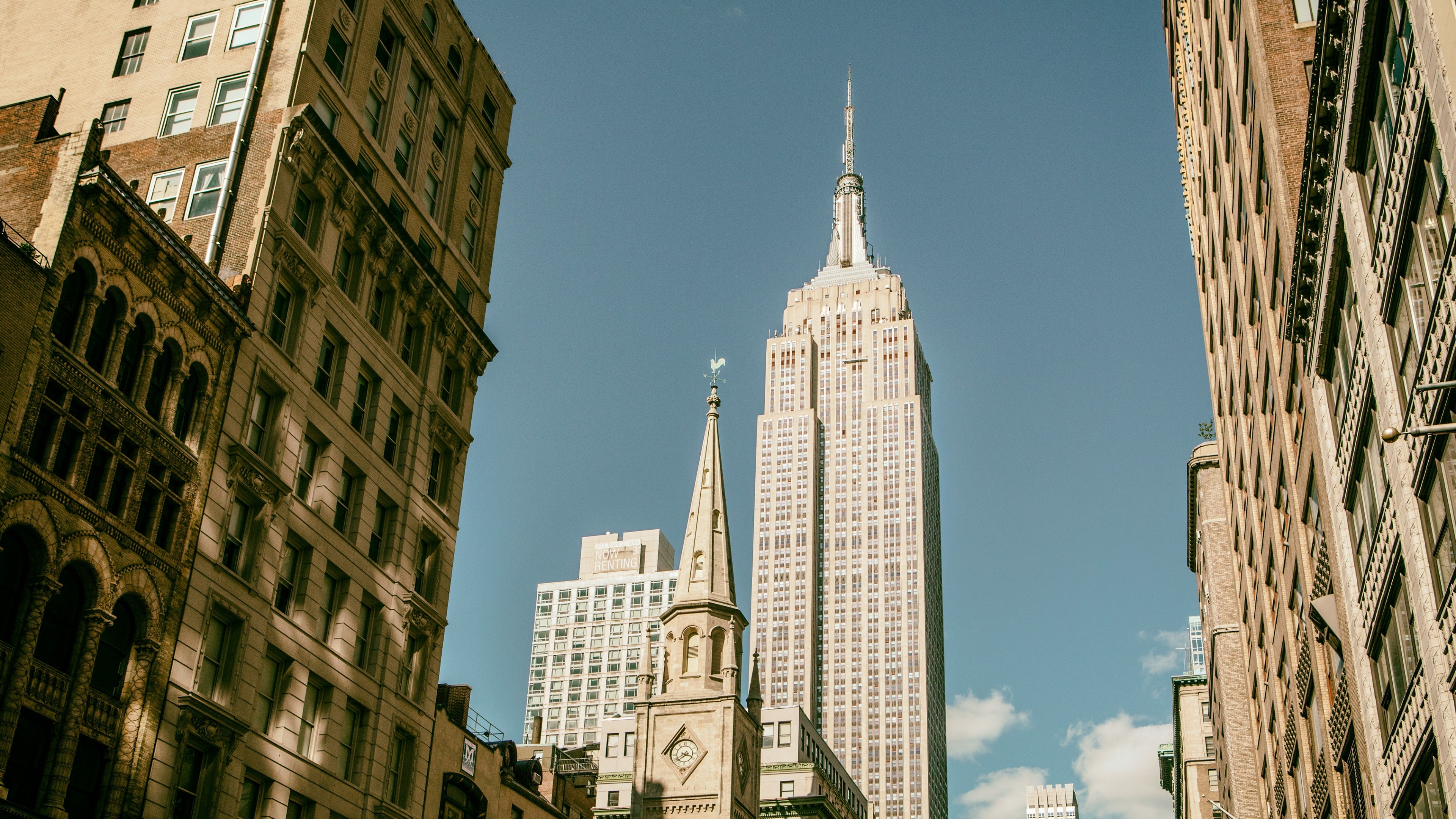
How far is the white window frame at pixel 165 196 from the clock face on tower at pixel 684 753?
128 ft

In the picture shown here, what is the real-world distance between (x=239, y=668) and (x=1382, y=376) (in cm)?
2396

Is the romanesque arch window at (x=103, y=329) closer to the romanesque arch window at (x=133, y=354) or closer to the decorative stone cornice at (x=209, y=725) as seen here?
the romanesque arch window at (x=133, y=354)

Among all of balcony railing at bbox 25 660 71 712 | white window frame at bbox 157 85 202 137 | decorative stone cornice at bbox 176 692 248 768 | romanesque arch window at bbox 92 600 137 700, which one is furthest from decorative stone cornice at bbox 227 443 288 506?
white window frame at bbox 157 85 202 137

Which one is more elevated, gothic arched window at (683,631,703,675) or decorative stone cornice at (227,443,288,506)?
gothic arched window at (683,631,703,675)

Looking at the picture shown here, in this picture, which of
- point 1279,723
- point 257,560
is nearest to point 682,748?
point 1279,723

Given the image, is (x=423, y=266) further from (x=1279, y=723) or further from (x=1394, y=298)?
(x=1279, y=723)

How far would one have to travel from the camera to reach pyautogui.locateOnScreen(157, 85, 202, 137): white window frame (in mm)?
38031

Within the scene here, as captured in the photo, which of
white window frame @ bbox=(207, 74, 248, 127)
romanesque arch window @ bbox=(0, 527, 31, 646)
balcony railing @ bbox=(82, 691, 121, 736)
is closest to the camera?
romanesque arch window @ bbox=(0, 527, 31, 646)

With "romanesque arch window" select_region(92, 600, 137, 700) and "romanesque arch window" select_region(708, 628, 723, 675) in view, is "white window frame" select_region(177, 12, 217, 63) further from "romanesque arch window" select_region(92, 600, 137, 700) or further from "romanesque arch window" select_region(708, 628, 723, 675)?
"romanesque arch window" select_region(708, 628, 723, 675)

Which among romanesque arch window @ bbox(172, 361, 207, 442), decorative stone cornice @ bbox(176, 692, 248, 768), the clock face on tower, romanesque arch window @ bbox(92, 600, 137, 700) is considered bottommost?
decorative stone cornice @ bbox(176, 692, 248, 768)

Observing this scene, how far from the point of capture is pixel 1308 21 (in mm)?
36281

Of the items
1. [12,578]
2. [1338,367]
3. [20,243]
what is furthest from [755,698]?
[20,243]

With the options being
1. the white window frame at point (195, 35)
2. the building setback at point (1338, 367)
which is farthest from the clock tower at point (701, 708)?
the white window frame at point (195, 35)

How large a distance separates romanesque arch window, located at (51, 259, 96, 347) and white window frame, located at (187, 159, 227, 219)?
677 centimetres
